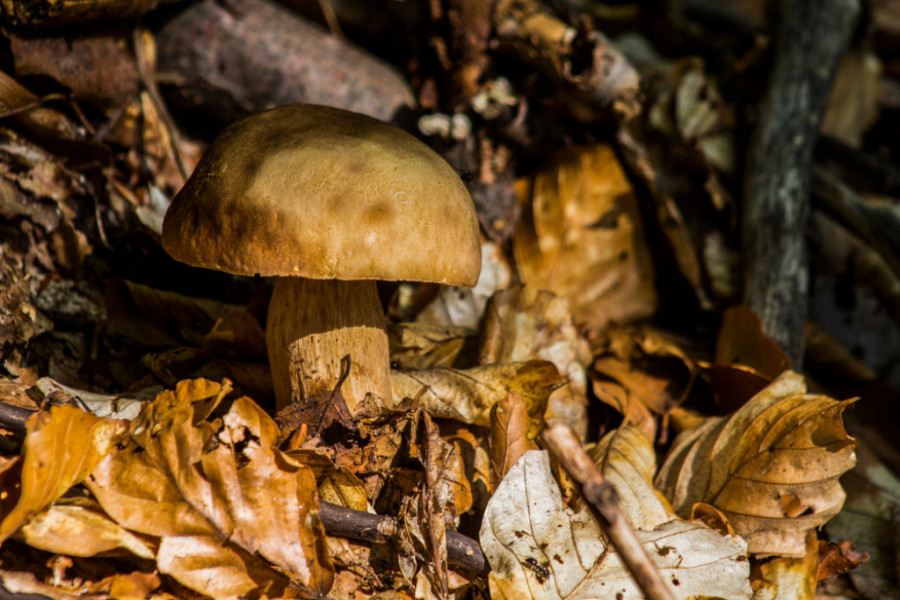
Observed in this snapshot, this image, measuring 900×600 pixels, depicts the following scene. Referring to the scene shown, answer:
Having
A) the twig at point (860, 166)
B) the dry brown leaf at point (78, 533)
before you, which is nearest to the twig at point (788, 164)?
the twig at point (860, 166)

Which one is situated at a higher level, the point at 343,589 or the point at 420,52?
the point at 420,52

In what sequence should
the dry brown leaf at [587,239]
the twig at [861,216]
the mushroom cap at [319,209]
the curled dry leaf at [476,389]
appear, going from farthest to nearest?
the dry brown leaf at [587,239] → the twig at [861,216] → the curled dry leaf at [476,389] → the mushroom cap at [319,209]

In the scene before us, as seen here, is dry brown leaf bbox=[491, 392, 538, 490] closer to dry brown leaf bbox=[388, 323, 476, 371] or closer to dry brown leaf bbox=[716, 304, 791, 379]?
dry brown leaf bbox=[388, 323, 476, 371]

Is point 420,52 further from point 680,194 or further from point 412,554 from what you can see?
point 412,554

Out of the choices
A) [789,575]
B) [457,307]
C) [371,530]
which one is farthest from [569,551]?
[457,307]

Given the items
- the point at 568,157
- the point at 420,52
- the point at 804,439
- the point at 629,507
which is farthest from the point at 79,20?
the point at 804,439

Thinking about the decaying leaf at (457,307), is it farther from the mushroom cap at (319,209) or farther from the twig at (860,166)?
the twig at (860,166)

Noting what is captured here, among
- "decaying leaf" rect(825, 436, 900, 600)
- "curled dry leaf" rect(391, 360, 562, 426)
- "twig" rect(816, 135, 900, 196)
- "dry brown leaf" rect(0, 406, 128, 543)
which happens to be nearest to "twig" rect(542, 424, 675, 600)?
"curled dry leaf" rect(391, 360, 562, 426)

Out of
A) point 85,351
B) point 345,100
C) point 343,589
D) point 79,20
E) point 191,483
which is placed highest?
point 79,20
